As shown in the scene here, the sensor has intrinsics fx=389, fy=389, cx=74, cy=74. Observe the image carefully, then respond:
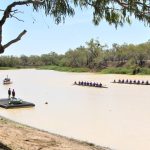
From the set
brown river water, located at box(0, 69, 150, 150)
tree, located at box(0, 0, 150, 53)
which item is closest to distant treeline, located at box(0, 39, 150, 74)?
brown river water, located at box(0, 69, 150, 150)

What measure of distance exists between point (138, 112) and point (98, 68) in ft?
222

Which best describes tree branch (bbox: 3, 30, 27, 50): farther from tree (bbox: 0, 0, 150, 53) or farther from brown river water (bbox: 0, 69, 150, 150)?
brown river water (bbox: 0, 69, 150, 150)

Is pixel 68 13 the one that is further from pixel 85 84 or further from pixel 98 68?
pixel 98 68

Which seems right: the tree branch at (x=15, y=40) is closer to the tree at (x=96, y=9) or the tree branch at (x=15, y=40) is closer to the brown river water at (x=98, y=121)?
the tree at (x=96, y=9)

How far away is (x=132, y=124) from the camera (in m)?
17.0

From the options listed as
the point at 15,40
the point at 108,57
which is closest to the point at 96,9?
the point at 15,40

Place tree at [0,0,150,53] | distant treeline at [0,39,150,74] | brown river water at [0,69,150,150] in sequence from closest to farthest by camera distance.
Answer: tree at [0,0,150,53]
brown river water at [0,69,150,150]
distant treeline at [0,39,150,74]

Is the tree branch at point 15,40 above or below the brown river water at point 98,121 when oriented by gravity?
above

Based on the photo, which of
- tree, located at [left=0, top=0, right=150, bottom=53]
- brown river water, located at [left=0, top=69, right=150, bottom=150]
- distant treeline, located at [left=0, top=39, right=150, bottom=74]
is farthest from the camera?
distant treeline, located at [left=0, top=39, right=150, bottom=74]

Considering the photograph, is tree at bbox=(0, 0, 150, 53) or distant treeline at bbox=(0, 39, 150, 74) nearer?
tree at bbox=(0, 0, 150, 53)

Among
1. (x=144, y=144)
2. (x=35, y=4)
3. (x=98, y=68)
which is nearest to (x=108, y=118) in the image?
(x=144, y=144)

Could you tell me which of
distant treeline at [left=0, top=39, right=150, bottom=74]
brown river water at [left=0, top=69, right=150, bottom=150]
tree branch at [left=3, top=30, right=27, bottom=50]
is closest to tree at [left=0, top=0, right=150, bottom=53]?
tree branch at [left=3, top=30, right=27, bottom=50]

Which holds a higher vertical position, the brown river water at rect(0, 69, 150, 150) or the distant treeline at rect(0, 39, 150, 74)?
the distant treeline at rect(0, 39, 150, 74)

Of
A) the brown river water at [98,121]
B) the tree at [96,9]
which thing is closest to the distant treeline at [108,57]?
the brown river water at [98,121]
